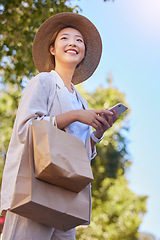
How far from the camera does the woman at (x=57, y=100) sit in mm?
1885

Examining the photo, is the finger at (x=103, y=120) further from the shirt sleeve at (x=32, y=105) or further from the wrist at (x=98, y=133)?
the shirt sleeve at (x=32, y=105)

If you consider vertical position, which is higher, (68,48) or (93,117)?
(68,48)

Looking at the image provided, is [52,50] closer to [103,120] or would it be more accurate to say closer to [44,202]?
[103,120]

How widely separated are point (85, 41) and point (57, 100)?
0.82 meters

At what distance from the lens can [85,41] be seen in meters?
2.80

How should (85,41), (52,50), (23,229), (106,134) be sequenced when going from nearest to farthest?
(23,229)
(52,50)
(85,41)
(106,134)

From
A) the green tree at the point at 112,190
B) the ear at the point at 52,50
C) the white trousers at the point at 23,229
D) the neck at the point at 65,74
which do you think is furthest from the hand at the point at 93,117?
the green tree at the point at 112,190

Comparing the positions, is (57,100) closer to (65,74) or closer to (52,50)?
(65,74)

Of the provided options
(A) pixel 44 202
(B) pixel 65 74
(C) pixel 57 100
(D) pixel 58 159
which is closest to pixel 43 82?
(C) pixel 57 100

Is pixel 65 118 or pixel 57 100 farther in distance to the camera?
pixel 57 100

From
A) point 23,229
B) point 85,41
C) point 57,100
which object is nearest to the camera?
point 23,229

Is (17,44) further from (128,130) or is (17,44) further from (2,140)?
(128,130)

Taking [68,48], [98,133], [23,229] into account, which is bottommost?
[23,229]

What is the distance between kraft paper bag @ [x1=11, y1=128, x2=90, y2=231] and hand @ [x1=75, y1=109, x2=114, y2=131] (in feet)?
1.13
